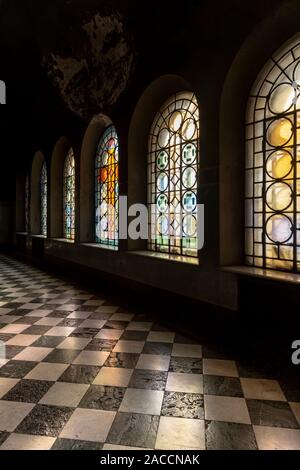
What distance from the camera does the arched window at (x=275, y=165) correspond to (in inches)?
139

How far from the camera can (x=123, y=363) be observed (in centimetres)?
341

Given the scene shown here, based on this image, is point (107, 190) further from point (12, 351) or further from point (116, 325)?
point (12, 351)

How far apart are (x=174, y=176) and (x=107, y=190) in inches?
97.5

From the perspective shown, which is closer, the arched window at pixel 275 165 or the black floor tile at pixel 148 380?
the black floor tile at pixel 148 380

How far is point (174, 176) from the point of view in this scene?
17.2ft

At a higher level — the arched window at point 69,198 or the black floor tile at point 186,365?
the arched window at point 69,198

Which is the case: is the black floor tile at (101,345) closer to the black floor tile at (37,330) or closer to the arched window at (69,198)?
the black floor tile at (37,330)

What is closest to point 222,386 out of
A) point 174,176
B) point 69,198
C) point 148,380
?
point 148,380

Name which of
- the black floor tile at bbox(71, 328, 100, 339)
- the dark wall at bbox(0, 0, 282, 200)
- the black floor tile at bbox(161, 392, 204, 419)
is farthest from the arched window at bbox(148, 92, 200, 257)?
the black floor tile at bbox(161, 392, 204, 419)

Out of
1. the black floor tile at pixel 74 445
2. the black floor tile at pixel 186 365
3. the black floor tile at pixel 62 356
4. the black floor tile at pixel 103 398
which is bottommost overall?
the black floor tile at pixel 186 365

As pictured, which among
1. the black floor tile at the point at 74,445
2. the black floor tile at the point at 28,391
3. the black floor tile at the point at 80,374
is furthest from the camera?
the black floor tile at the point at 80,374

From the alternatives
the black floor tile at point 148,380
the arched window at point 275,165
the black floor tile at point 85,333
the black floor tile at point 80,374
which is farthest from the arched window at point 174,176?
the black floor tile at point 80,374

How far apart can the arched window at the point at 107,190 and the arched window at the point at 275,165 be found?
345 centimetres
